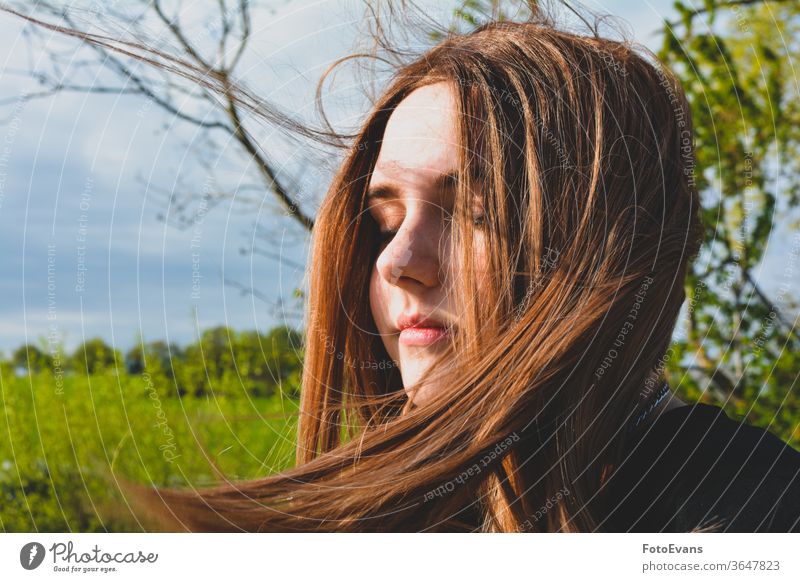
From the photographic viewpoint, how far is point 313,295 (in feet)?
3.29

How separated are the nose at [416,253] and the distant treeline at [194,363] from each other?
831mm

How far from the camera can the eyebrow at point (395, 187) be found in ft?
2.65

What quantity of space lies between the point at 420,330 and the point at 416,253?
0.28 ft

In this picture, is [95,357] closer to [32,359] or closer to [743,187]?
[32,359]

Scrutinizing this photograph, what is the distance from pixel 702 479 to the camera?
2.44 ft

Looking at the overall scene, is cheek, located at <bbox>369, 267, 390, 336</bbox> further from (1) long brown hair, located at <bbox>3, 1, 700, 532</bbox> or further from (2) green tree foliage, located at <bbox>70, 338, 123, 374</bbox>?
(2) green tree foliage, located at <bbox>70, 338, 123, 374</bbox>

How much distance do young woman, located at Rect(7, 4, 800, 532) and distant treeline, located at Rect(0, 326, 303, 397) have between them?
2.66 ft
